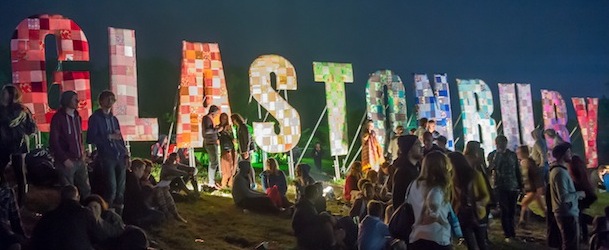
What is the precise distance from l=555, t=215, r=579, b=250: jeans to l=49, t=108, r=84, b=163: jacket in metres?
6.34

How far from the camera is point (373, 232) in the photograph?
7629mm

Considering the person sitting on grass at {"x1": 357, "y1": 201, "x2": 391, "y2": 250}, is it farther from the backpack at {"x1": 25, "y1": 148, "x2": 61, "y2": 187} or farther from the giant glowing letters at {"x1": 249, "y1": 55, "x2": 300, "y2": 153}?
the giant glowing letters at {"x1": 249, "y1": 55, "x2": 300, "y2": 153}

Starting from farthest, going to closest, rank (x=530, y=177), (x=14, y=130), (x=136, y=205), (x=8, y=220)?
(x=530, y=177) < (x=136, y=205) < (x=14, y=130) < (x=8, y=220)

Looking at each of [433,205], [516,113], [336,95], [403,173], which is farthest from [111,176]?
[516,113]

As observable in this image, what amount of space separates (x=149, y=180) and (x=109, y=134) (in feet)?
7.13

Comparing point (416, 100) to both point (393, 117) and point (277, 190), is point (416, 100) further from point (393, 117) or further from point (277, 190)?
point (277, 190)

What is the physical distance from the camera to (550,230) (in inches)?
348

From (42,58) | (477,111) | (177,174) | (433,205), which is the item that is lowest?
(177,174)

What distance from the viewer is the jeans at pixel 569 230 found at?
27.3 feet

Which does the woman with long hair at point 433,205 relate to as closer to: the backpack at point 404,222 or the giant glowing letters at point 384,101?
the backpack at point 404,222

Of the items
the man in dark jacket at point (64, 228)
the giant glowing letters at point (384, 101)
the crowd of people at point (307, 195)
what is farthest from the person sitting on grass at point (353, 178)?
the man in dark jacket at point (64, 228)

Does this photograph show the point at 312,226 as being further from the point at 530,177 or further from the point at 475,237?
the point at 530,177

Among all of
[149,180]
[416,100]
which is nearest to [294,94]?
[416,100]

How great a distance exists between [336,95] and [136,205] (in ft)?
26.0
